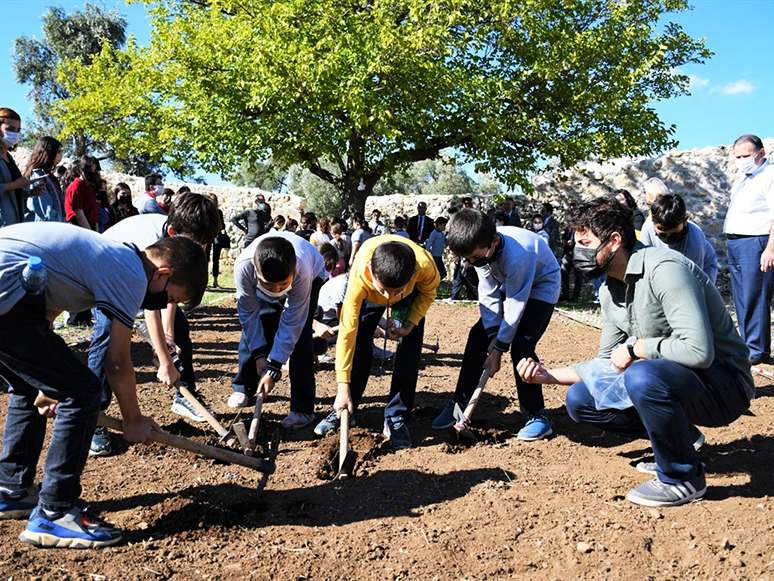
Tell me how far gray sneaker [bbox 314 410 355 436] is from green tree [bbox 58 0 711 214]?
8.61 m

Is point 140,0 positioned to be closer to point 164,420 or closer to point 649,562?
point 164,420

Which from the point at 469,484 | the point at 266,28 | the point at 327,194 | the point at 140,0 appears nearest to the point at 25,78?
the point at 327,194

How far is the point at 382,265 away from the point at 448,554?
5.17 ft

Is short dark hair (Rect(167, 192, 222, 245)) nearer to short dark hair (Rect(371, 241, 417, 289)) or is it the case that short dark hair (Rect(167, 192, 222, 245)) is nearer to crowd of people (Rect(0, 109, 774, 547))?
crowd of people (Rect(0, 109, 774, 547))

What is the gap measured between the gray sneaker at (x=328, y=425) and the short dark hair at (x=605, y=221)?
223cm

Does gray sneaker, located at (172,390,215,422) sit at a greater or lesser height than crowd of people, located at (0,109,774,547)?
lesser

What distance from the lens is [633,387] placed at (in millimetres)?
3213

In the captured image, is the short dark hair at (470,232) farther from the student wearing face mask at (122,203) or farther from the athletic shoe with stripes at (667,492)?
the student wearing face mask at (122,203)

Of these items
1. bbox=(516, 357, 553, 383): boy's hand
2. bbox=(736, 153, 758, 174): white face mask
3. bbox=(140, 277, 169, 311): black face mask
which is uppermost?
bbox=(736, 153, 758, 174): white face mask

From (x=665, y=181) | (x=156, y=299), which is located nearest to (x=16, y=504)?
(x=156, y=299)

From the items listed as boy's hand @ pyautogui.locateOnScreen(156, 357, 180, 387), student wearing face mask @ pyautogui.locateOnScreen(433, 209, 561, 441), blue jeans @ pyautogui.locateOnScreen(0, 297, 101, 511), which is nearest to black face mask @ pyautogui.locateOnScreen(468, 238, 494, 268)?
student wearing face mask @ pyautogui.locateOnScreen(433, 209, 561, 441)

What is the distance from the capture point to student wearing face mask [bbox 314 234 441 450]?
381 cm

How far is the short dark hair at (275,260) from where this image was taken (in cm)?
A: 402

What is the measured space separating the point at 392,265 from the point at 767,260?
4.09m
